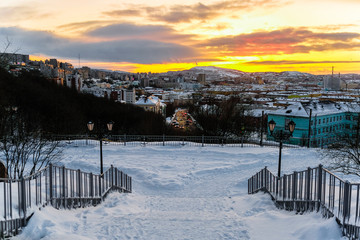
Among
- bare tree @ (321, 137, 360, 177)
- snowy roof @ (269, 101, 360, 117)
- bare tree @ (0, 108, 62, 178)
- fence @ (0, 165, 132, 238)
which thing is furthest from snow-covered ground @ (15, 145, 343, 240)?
snowy roof @ (269, 101, 360, 117)

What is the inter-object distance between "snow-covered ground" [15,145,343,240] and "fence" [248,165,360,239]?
0.83ft

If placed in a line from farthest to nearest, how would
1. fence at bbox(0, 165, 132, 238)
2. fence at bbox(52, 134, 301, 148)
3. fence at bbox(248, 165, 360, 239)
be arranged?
fence at bbox(52, 134, 301, 148) < fence at bbox(0, 165, 132, 238) < fence at bbox(248, 165, 360, 239)

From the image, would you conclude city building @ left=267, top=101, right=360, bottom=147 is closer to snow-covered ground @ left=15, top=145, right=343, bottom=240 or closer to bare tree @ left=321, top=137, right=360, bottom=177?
bare tree @ left=321, top=137, right=360, bottom=177

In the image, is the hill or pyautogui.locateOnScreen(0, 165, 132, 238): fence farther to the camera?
the hill

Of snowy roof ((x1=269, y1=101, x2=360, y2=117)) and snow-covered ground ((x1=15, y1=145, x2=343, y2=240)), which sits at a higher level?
snowy roof ((x1=269, y1=101, x2=360, y2=117))

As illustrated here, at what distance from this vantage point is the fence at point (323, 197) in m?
6.24

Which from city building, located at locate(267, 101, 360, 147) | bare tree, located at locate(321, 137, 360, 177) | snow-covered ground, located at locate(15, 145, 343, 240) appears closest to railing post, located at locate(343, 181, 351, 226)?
snow-covered ground, located at locate(15, 145, 343, 240)

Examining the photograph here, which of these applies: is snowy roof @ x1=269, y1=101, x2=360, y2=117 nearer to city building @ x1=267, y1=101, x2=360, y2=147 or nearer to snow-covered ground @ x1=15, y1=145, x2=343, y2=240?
city building @ x1=267, y1=101, x2=360, y2=147

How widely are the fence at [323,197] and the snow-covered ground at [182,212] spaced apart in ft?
0.83

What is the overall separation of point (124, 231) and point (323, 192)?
4629 mm

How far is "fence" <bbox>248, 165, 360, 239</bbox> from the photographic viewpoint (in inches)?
246

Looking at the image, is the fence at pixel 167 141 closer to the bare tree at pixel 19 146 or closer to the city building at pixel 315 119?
the bare tree at pixel 19 146

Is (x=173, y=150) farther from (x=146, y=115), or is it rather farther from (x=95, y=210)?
(x=146, y=115)

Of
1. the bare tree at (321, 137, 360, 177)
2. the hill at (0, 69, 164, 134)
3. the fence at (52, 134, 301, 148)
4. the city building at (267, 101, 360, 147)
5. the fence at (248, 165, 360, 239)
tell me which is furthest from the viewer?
the city building at (267, 101, 360, 147)
